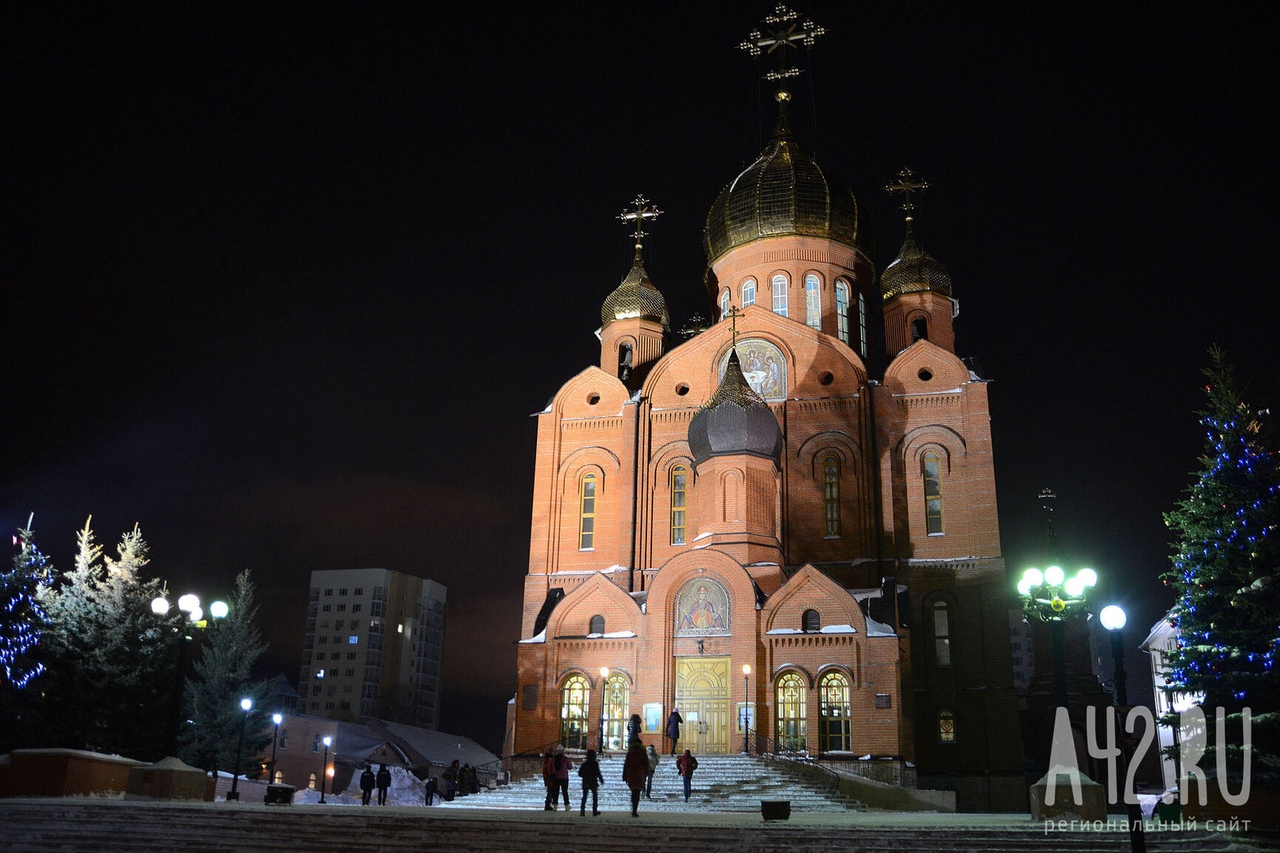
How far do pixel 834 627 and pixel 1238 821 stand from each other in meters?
12.6

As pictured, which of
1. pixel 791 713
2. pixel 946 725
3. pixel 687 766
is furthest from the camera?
pixel 946 725

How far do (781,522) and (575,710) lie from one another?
812cm

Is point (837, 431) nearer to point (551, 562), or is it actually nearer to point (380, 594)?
point (551, 562)

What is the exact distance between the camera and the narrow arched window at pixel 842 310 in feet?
120

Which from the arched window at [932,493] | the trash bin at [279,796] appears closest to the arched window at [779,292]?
the arched window at [932,493]

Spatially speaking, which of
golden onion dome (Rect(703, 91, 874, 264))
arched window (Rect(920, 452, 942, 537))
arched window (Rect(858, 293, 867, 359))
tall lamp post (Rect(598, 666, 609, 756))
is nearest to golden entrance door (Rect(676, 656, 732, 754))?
tall lamp post (Rect(598, 666, 609, 756))

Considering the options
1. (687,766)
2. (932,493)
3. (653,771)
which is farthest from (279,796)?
(932,493)

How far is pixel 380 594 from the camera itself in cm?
8700

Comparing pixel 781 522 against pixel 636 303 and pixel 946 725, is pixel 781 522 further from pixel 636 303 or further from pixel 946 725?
pixel 636 303

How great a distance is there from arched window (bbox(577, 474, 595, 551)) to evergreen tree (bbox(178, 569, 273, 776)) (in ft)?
37.6

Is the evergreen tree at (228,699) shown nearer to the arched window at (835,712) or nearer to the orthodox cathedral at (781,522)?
the orthodox cathedral at (781,522)

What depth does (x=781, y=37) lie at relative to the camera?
39.3 m

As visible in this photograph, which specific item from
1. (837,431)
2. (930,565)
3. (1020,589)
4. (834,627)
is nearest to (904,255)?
(837,431)

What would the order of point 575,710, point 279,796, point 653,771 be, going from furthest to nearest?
point 575,710 → point 653,771 → point 279,796
